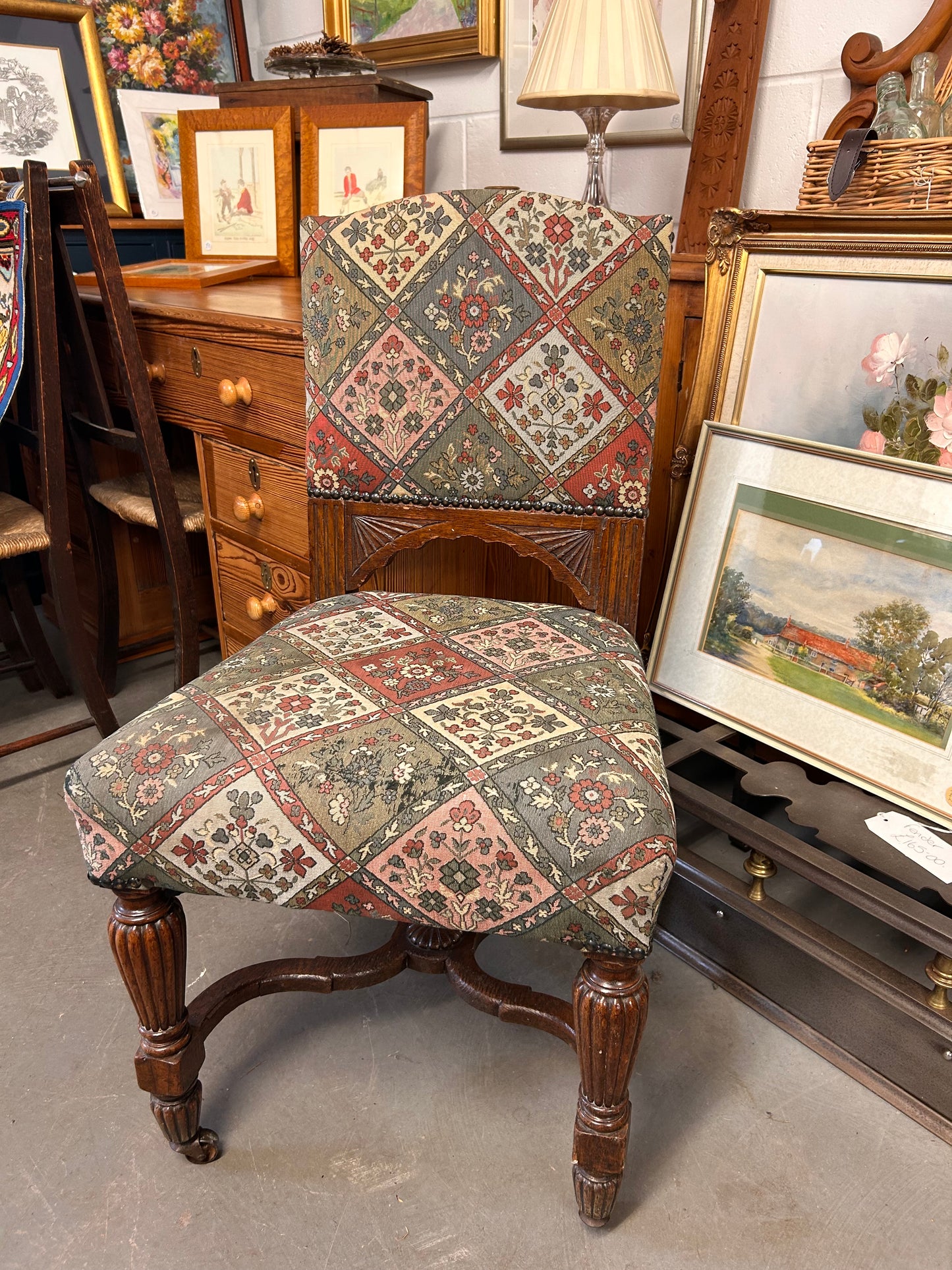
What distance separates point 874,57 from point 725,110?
229 millimetres

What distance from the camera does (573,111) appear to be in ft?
5.61

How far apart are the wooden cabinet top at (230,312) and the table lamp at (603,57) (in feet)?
1.81

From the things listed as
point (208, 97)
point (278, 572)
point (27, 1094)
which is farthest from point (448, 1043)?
point (208, 97)

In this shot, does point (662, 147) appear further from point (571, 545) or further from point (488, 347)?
point (571, 545)

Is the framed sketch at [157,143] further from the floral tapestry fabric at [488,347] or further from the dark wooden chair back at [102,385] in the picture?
the floral tapestry fabric at [488,347]

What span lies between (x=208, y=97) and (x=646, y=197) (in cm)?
138

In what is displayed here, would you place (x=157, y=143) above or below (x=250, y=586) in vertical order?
above

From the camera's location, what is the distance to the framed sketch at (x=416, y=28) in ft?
6.49

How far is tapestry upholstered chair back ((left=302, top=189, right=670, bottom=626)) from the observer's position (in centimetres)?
120

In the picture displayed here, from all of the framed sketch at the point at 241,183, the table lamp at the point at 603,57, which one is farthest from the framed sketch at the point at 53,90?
the table lamp at the point at 603,57

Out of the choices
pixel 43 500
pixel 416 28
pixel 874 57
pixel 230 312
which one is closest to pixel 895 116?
pixel 874 57

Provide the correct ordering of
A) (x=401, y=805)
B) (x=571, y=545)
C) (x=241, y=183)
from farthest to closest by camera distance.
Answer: (x=241, y=183) → (x=571, y=545) → (x=401, y=805)

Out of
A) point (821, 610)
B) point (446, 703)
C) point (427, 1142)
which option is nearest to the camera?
point (446, 703)

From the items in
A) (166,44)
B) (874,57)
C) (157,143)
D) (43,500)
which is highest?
(166,44)
